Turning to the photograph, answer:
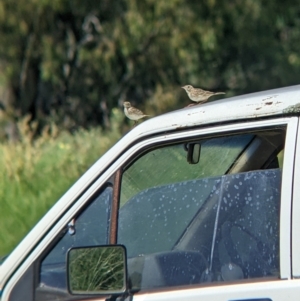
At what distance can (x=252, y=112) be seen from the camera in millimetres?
2443

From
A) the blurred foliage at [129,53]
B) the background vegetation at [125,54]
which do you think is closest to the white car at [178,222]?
the background vegetation at [125,54]

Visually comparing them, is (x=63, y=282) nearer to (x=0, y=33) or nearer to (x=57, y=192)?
(x=57, y=192)

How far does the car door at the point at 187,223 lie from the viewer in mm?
2422

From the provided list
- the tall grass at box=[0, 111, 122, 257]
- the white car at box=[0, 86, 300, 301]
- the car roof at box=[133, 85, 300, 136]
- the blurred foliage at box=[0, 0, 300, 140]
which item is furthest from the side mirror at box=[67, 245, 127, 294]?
the blurred foliage at box=[0, 0, 300, 140]

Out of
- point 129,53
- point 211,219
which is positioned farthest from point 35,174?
point 129,53

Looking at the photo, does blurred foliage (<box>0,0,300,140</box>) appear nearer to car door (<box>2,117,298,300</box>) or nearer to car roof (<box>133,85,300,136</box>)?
car door (<box>2,117,298,300</box>)

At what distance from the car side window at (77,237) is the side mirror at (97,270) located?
0.50ft

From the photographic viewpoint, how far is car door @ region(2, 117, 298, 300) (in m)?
2.42

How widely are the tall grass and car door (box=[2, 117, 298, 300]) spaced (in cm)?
510

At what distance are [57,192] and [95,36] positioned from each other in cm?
957

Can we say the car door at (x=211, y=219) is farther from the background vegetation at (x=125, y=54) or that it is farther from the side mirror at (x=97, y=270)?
the background vegetation at (x=125, y=54)

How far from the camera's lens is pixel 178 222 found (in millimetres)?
2779

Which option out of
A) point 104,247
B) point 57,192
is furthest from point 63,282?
point 57,192

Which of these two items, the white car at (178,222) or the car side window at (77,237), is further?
the car side window at (77,237)
